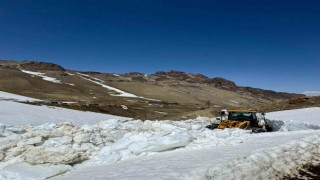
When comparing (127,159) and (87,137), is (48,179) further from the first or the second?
(87,137)

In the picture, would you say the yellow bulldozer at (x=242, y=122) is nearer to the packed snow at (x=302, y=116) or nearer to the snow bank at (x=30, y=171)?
the packed snow at (x=302, y=116)

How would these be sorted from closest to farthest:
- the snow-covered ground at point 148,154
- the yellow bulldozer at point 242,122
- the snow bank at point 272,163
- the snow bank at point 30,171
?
the snow bank at point 272,163 → the snow-covered ground at point 148,154 → the snow bank at point 30,171 → the yellow bulldozer at point 242,122

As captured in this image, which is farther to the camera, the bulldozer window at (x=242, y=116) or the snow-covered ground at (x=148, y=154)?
the bulldozer window at (x=242, y=116)

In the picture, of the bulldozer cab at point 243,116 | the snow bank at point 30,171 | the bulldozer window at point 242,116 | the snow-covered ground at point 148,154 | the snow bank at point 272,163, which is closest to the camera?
the snow bank at point 272,163

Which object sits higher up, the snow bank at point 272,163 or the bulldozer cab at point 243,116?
the bulldozer cab at point 243,116

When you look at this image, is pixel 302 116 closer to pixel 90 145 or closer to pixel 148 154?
pixel 148 154

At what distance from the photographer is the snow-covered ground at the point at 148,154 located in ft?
37.6

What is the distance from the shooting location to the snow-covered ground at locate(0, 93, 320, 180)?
11.4 m

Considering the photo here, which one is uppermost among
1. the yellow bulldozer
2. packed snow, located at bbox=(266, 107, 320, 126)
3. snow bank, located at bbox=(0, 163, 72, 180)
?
packed snow, located at bbox=(266, 107, 320, 126)

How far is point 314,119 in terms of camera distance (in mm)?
36312

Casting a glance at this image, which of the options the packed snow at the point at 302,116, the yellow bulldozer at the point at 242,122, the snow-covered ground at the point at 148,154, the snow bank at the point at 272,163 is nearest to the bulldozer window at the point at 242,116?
the yellow bulldozer at the point at 242,122

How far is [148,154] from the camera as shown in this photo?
1608 cm

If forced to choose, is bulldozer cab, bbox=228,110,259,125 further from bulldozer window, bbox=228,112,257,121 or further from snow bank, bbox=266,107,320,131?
snow bank, bbox=266,107,320,131

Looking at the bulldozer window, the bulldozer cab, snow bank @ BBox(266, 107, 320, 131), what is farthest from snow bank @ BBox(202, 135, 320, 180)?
snow bank @ BBox(266, 107, 320, 131)
